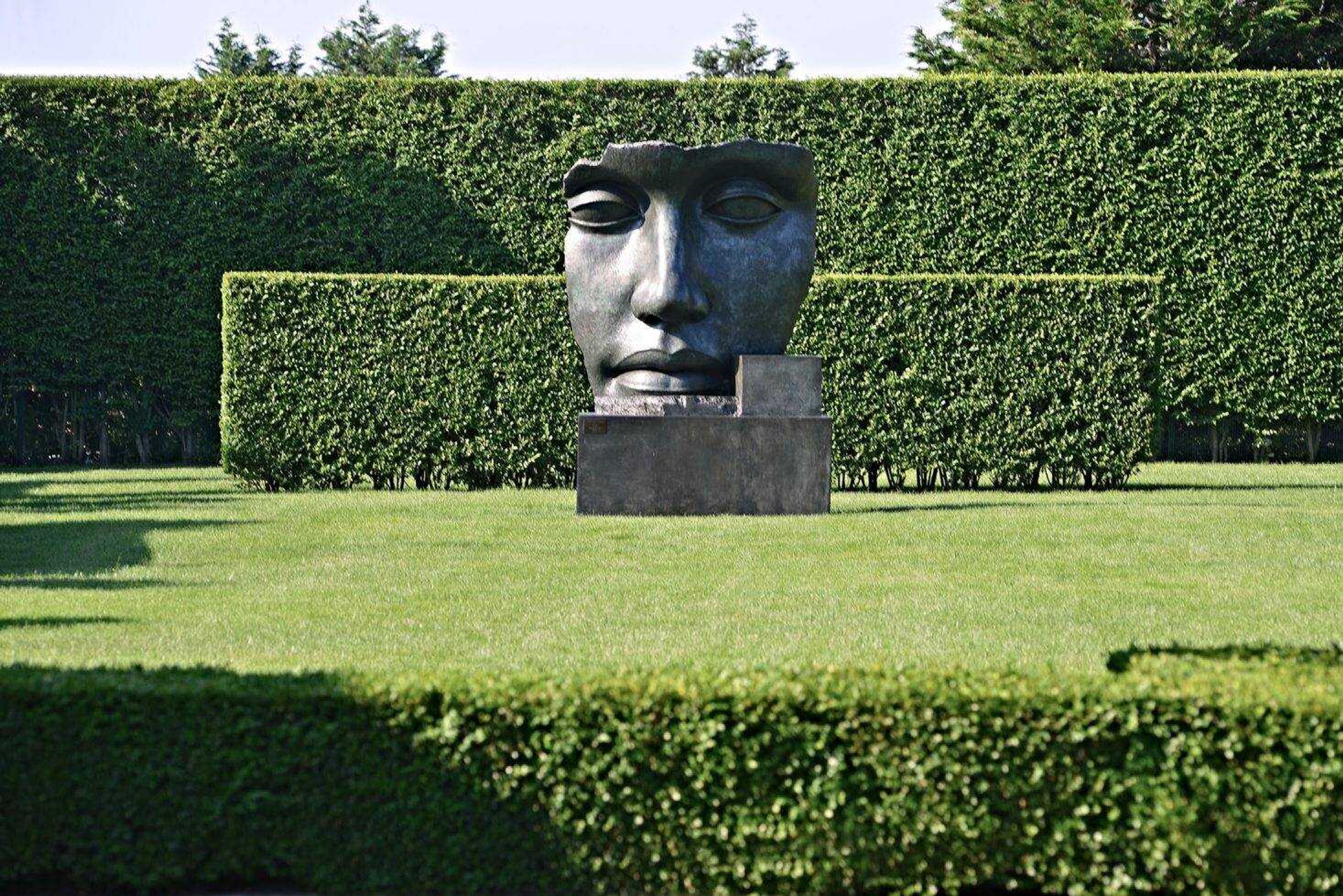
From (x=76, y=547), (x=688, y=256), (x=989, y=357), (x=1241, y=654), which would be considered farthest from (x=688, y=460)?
(x=1241, y=654)

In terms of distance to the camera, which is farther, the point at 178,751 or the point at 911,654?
the point at 911,654

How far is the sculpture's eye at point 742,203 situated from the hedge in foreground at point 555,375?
3.70 meters

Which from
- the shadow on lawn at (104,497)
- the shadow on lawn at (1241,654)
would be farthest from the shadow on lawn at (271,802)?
the shadow on lawn at (104,497)

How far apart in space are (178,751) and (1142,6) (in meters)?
31.5

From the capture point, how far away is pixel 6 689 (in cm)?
525

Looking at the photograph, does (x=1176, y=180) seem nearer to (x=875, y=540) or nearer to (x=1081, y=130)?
(x=1081, y=130)

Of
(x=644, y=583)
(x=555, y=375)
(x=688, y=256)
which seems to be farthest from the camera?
(x=555, y=375)

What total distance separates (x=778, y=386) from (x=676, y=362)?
40.0 inches

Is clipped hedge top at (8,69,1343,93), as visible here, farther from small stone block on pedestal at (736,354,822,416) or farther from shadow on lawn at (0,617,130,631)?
shadow on lawn at (0,617,130,631)

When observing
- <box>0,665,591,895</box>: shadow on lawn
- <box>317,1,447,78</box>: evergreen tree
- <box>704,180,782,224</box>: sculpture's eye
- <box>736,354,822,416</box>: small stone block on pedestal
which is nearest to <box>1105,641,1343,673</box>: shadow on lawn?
<box>0,665,591,895</box>: shadow on lawn

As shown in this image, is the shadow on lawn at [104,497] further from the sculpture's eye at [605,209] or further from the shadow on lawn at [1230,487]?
the shadow on lawn at [1230,487]

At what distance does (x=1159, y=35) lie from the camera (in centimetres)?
3250

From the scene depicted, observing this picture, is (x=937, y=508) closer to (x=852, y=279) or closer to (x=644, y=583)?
(x=852, y=279)

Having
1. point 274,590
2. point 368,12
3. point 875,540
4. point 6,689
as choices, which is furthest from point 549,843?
point 368,12
